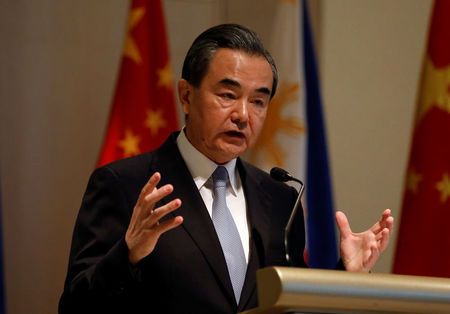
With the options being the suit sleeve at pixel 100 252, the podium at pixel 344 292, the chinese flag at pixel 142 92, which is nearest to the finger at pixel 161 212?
the suit sleeve at pixel 100 252

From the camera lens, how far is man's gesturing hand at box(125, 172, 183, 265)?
1.75 metres

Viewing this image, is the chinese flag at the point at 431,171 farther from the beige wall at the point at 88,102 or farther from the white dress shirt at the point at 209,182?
→ the white dress shirt at the point at 209,182

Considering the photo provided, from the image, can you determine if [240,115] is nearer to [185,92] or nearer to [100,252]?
[185,92]

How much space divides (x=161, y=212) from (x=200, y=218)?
0.39 meters

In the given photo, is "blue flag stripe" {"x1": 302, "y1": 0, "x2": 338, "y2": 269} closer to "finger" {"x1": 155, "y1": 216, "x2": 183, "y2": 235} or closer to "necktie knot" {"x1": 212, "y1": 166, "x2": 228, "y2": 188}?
"necktie knot" {"x1": 212, "y1": 166, "x2": 228, "y2": 188}

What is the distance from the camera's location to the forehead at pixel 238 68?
2240mm

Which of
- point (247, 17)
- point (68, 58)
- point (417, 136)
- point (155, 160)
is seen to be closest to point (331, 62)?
point (247, 17)

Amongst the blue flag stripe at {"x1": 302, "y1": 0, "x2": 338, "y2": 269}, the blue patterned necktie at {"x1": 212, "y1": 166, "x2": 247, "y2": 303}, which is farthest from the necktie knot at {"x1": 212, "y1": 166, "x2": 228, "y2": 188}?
the blue flag stripe at {"x1": 302, "y1": 0, "x2": 338, "y2": 269}

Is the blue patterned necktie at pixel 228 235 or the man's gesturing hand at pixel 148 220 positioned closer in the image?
the man's gesturing hand at pixel 148 220

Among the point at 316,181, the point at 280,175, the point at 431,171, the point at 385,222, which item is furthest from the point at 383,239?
the point at 316,181

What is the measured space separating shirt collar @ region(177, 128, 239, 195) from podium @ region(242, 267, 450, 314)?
2.49 ft

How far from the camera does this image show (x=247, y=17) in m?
4.38

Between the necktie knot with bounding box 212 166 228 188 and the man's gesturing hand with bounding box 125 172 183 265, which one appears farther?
the necktie knot with bounding box 212 166 228 188

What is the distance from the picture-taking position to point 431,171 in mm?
3799
